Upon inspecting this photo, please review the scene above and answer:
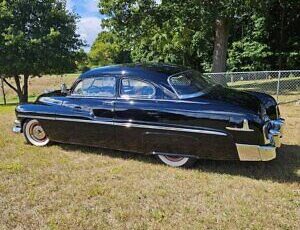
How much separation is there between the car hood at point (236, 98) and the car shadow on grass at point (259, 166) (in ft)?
3.01

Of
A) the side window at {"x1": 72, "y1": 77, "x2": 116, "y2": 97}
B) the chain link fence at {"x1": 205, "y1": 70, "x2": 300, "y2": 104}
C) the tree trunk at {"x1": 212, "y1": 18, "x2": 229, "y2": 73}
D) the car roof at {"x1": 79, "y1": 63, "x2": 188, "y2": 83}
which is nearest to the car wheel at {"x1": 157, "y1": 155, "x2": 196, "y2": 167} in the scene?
Result: the car roof at {"x1": 79, "y1": 63, "x2": 188, "y2": 83}

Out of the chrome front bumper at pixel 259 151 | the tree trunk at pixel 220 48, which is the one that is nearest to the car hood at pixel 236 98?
the chrome front bumper at pixel 259 151

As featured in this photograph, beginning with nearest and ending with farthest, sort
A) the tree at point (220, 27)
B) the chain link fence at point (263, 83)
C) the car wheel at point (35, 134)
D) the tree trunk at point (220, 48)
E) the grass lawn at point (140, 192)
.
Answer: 1. the grass lawn at point (140, 192)
2. the car wheel at point (35, 134)
3. the chain link fence at point (263, 83)
4. the tree at point (220, 27)
5. the tree trunk at point (220, 48)

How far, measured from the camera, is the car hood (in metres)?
5.18

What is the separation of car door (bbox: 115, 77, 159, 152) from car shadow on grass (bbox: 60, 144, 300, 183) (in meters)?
0.46

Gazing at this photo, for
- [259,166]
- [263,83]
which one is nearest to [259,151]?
[259,166]

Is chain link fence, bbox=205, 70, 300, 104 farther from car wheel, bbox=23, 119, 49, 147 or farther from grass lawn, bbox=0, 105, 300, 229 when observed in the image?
car wheel, bbox=23, 119, 49, 147

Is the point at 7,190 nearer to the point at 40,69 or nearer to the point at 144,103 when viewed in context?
the point at 144,103

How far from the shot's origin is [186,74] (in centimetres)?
603

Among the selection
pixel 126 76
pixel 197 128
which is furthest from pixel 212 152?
pixel 126 76

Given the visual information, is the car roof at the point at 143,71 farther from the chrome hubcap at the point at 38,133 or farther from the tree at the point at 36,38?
the tree at the point at 36,38

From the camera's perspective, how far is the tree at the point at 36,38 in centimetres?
1848

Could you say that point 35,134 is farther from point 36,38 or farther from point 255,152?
point 36,38

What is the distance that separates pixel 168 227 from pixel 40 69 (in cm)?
1718
